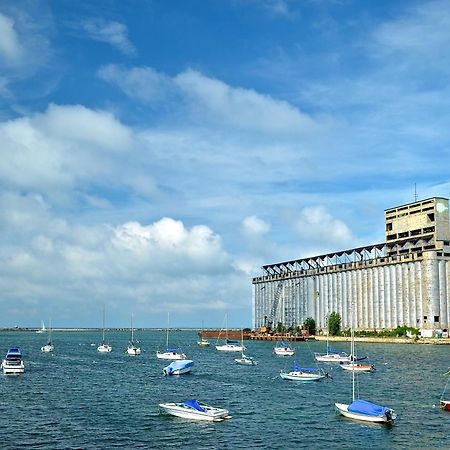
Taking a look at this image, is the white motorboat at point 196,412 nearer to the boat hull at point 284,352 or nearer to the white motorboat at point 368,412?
the white motorboat at point 368,412

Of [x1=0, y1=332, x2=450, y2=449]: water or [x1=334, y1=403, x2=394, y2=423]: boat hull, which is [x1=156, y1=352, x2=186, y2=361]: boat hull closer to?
[x1=0, y1=332, x2=450, y2=449]: water

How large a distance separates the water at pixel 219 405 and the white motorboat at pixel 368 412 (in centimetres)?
124

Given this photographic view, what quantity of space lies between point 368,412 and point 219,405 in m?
22.4

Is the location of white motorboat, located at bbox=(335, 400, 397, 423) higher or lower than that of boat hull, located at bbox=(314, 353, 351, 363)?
higher

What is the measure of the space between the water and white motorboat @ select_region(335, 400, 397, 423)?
4.05ft

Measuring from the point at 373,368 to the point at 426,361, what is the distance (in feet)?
83.1

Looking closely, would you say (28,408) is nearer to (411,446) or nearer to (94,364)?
(411,446)

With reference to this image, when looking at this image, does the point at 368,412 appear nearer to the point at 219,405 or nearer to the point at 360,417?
the point at 360,417

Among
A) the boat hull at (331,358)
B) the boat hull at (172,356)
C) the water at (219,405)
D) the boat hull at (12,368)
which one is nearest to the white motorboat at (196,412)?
the water at (219,405)

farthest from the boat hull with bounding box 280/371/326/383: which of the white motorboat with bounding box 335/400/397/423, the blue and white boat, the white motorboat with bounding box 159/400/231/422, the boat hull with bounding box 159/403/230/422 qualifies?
the boat hull with bounding box 159/403/230/422

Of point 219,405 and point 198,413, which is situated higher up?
point 198,413

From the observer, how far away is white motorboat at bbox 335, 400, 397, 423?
221 feet

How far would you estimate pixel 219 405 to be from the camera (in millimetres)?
83375

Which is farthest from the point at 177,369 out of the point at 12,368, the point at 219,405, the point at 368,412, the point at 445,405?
the point at 368,412
